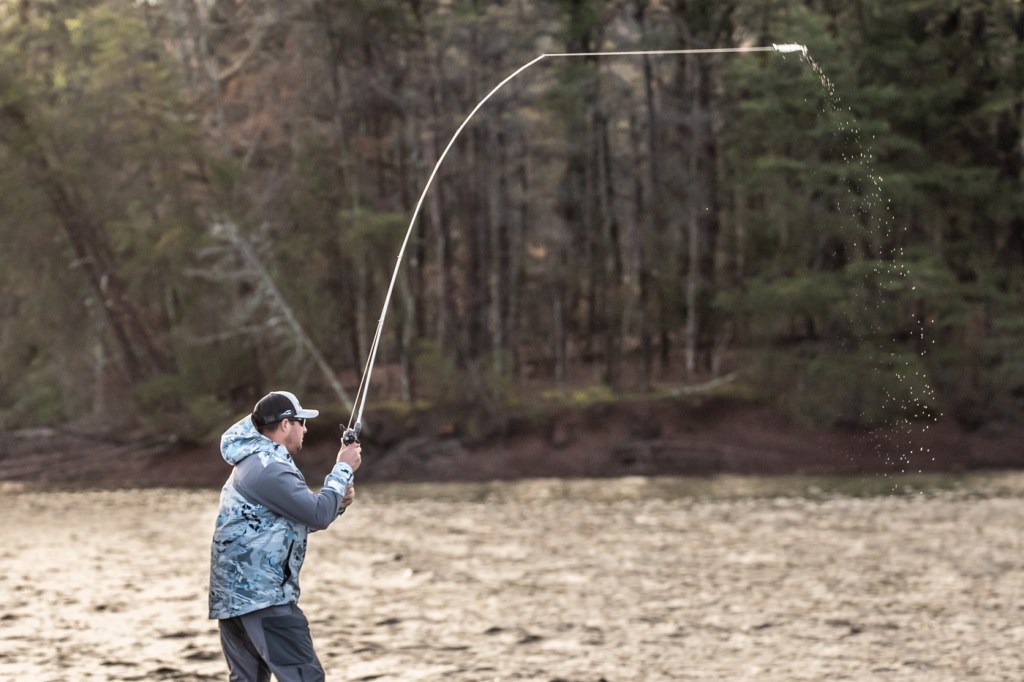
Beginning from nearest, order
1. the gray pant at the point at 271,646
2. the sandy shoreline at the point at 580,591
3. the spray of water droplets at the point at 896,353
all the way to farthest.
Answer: the gray pant at the point at 271,646, the sandy shoreline at the point at 580,591, the spray of water droplets at the point at 896,353

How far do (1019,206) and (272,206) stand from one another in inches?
652

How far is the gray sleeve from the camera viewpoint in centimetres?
544

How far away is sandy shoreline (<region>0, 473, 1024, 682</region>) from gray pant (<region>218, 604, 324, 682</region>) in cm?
342

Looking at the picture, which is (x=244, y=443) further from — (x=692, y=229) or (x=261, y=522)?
(x=692, y=229)

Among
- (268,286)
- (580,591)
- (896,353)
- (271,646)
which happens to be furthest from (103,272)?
(271,646)

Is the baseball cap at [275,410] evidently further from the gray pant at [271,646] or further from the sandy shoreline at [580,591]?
the sandy shoreline at [580,591]

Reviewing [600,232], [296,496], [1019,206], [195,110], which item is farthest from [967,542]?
[195,110]

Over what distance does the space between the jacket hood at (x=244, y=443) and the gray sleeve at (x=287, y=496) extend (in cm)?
10

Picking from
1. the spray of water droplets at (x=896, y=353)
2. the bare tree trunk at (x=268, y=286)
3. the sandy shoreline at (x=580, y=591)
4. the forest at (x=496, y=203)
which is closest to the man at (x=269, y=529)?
the sandy shoreline at (x=580, y=591)

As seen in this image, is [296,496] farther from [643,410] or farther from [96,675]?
→ [643,410]

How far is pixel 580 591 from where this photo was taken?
43.1ft

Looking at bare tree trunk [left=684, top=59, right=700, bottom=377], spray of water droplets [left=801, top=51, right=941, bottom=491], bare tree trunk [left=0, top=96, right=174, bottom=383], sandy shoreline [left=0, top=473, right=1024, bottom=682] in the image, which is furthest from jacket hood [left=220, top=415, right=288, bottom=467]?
bare tree trunk [left=0, top=96, right=174, bottom=383]

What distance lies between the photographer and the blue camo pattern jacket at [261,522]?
546cm

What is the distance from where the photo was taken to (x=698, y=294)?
32625 mm
